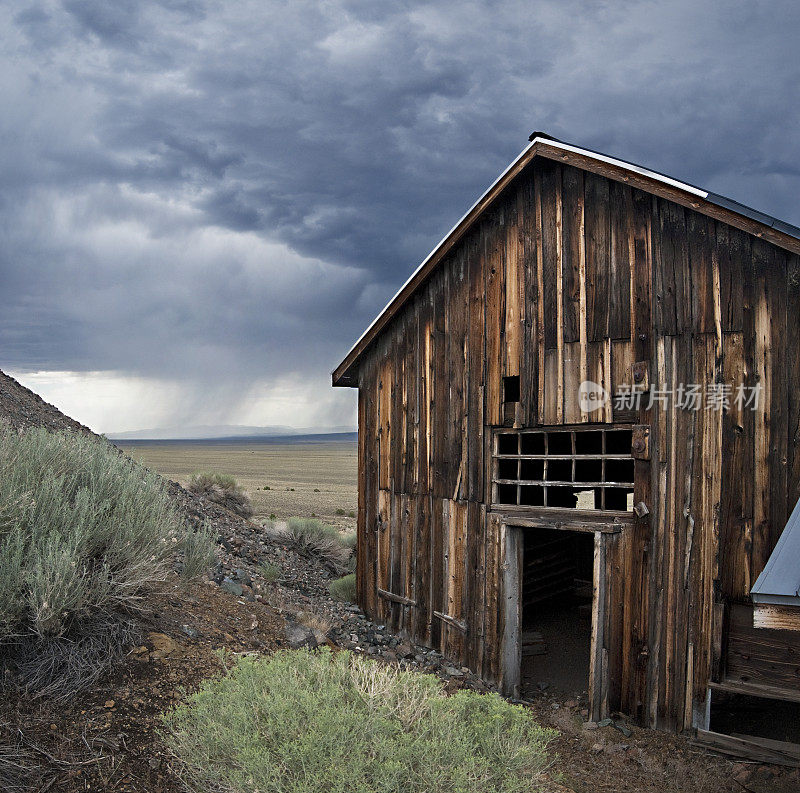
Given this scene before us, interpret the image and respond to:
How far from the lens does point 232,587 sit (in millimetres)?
8586

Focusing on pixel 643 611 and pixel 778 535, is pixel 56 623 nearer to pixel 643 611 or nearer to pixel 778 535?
pixel 643 611

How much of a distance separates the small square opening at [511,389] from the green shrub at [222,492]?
430 inches

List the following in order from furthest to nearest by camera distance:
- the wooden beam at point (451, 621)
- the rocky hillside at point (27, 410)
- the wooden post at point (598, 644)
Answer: the rocky hillside at point (27, 410) < the wooden beam at point (451, 621) < the wooden post at point (598, 644)

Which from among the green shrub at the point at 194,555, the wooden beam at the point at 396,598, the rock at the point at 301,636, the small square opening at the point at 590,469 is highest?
the small square opening at the point at 590,469

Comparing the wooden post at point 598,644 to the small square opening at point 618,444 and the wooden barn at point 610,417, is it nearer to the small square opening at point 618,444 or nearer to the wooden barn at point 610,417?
the wooden barn at point 610,417

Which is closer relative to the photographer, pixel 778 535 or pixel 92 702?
pixel 92 702

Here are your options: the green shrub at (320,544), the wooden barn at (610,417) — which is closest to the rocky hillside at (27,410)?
the green shrub at (320,544)

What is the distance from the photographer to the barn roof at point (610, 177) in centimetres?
643

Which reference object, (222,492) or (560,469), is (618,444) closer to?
(560,469)

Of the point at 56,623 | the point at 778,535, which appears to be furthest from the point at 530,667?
the point at 56,623

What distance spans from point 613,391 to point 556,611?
6.66 metres

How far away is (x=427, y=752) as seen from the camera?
12.2 ft

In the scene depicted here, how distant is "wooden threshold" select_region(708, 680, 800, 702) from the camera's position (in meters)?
6.32

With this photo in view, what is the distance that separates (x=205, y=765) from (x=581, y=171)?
7.03 metres
